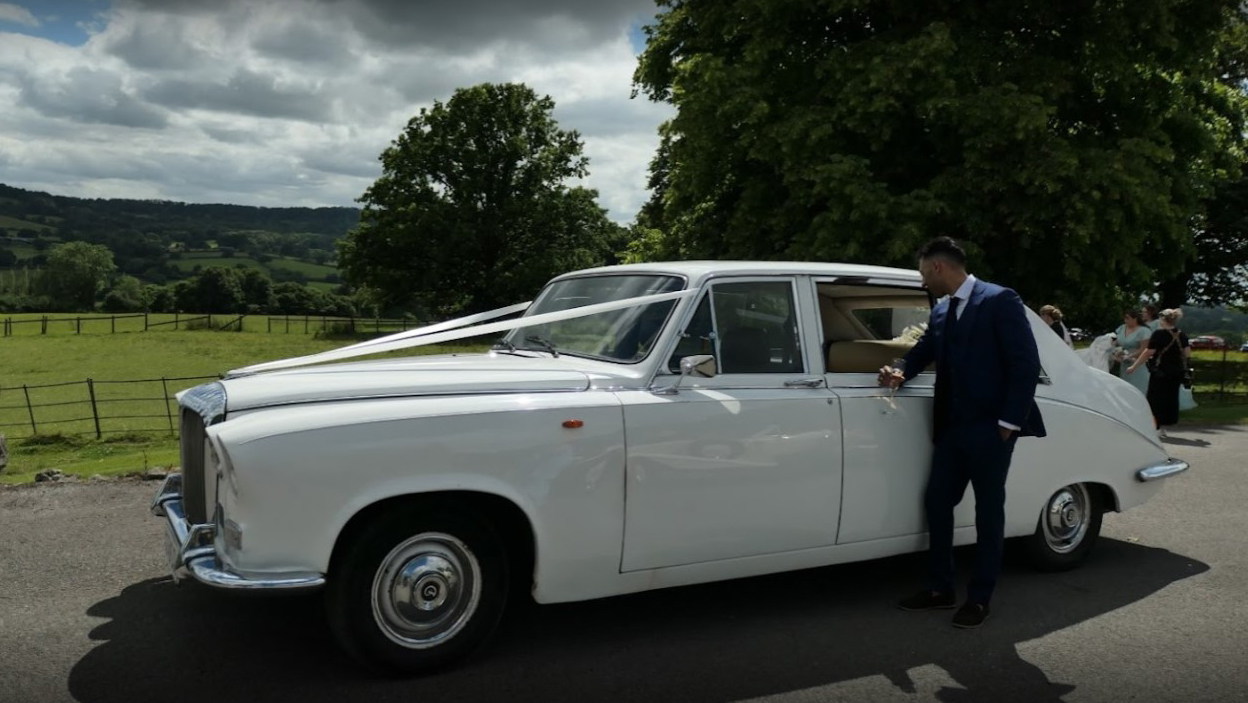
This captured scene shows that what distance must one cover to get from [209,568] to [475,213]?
140ft

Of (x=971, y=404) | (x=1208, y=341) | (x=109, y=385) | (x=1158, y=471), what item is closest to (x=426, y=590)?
(x=971, y=404)

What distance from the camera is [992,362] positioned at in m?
5.15

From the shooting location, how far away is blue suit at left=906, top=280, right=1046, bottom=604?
16.6 feet

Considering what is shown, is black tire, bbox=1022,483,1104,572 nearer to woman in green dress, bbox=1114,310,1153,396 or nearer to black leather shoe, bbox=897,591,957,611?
black leather shoe, bbox=897,591,957,611

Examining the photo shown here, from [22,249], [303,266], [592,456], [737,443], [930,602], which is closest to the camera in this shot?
[592,456]

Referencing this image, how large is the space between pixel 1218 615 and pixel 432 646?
431cm

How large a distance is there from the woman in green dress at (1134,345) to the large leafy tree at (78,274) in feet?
247

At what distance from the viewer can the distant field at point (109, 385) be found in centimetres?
1576

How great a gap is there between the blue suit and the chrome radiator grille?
148 inches

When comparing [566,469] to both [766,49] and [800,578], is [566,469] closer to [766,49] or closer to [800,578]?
[800,578]

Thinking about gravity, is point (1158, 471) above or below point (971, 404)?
below

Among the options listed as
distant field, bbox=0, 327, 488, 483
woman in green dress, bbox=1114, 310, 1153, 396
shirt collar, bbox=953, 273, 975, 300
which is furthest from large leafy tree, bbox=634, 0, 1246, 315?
shirt collar, bbox=953, 273, 975, 300

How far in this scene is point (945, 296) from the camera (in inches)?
217

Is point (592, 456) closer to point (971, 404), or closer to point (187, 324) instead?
point (971, 404)
